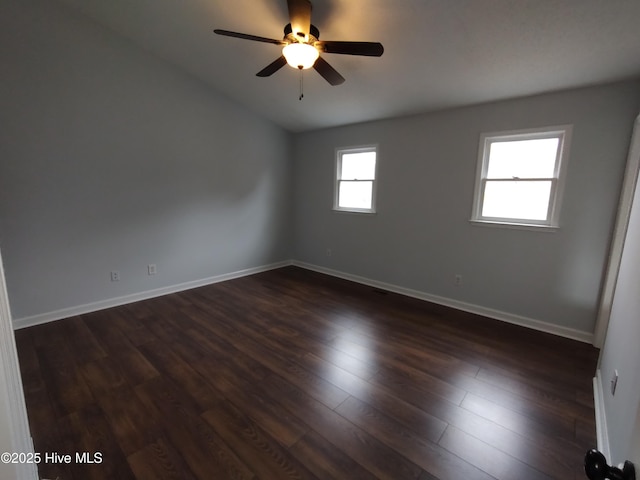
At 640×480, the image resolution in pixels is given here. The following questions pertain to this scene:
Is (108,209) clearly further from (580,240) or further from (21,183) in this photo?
(580,240)

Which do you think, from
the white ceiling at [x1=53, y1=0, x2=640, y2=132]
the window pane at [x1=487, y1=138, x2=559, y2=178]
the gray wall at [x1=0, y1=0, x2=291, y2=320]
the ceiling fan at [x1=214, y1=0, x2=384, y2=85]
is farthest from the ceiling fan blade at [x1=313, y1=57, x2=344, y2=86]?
the gray wall at [x1=0, y1=0, x2=291, y2=320]

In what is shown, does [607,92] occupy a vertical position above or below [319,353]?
above

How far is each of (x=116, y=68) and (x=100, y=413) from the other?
3.44 meters

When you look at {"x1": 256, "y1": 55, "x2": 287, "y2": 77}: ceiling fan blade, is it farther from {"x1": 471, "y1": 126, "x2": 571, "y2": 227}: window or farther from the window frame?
{"x1": 471, "y1": 126, "x2": 571, "y2": 227}: window

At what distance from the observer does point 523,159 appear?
305cm

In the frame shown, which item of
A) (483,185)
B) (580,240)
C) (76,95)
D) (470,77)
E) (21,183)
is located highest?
(470,77)

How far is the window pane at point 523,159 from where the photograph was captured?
289 centimetres

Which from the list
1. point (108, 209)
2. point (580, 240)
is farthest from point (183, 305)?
point (580, 240)

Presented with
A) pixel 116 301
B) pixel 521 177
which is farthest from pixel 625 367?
pixel 116 301

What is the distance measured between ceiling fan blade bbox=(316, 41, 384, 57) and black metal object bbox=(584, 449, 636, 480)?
2.21 metres

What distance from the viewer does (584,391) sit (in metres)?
2.07

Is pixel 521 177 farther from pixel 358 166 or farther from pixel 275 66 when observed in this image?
pixel 275 66

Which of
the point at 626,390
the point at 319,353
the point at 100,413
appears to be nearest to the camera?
the point at 626,390

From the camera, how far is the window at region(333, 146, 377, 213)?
4293 mm
